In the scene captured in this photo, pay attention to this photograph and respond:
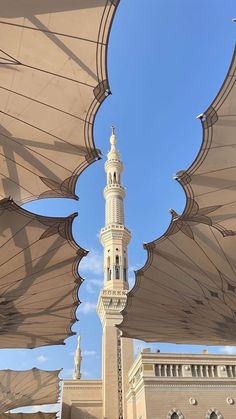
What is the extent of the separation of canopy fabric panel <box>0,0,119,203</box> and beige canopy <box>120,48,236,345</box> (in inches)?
94.2

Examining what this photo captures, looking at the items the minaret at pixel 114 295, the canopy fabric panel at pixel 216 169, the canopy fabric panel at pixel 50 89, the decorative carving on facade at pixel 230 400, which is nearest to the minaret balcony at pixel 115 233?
the minaret at pixel 114 295

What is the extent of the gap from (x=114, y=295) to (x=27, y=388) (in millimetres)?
9264

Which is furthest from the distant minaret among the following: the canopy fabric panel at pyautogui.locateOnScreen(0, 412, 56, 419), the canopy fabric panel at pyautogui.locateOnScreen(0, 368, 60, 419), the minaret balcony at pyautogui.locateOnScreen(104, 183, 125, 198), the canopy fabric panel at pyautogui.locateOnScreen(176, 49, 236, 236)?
the canopy fabric panel at pyautogui.locateOnScreen(176, 49, 236, 236)

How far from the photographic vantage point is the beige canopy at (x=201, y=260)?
902cm

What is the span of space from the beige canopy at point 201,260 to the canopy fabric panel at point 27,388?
1548 cm

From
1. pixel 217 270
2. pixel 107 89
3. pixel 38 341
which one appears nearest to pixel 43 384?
pixel 38 341

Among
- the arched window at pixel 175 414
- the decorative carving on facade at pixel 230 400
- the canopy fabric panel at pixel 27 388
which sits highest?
the canopy fabric panel at pixel 27 388

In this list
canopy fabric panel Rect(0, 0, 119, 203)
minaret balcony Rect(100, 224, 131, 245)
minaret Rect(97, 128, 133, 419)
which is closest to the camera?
canopy fabric panel Rect(0, 0, 119, 203)

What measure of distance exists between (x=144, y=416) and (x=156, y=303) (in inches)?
457

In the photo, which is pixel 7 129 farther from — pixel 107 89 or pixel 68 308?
pixel 68 308

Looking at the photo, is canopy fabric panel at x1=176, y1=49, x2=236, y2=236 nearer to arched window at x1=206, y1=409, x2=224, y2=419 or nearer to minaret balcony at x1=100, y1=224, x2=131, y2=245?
arched window at x1=206, y1=409, x2=224, y2=419

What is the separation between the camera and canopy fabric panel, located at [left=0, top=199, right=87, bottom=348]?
11180mm

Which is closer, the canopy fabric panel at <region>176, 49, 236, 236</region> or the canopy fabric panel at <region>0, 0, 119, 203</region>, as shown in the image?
the canopy fabric panel at <region>0, 0, 119, 203</region>

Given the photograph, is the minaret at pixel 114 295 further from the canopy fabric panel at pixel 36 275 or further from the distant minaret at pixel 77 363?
the canopy fabric panel at pixel 36 275
